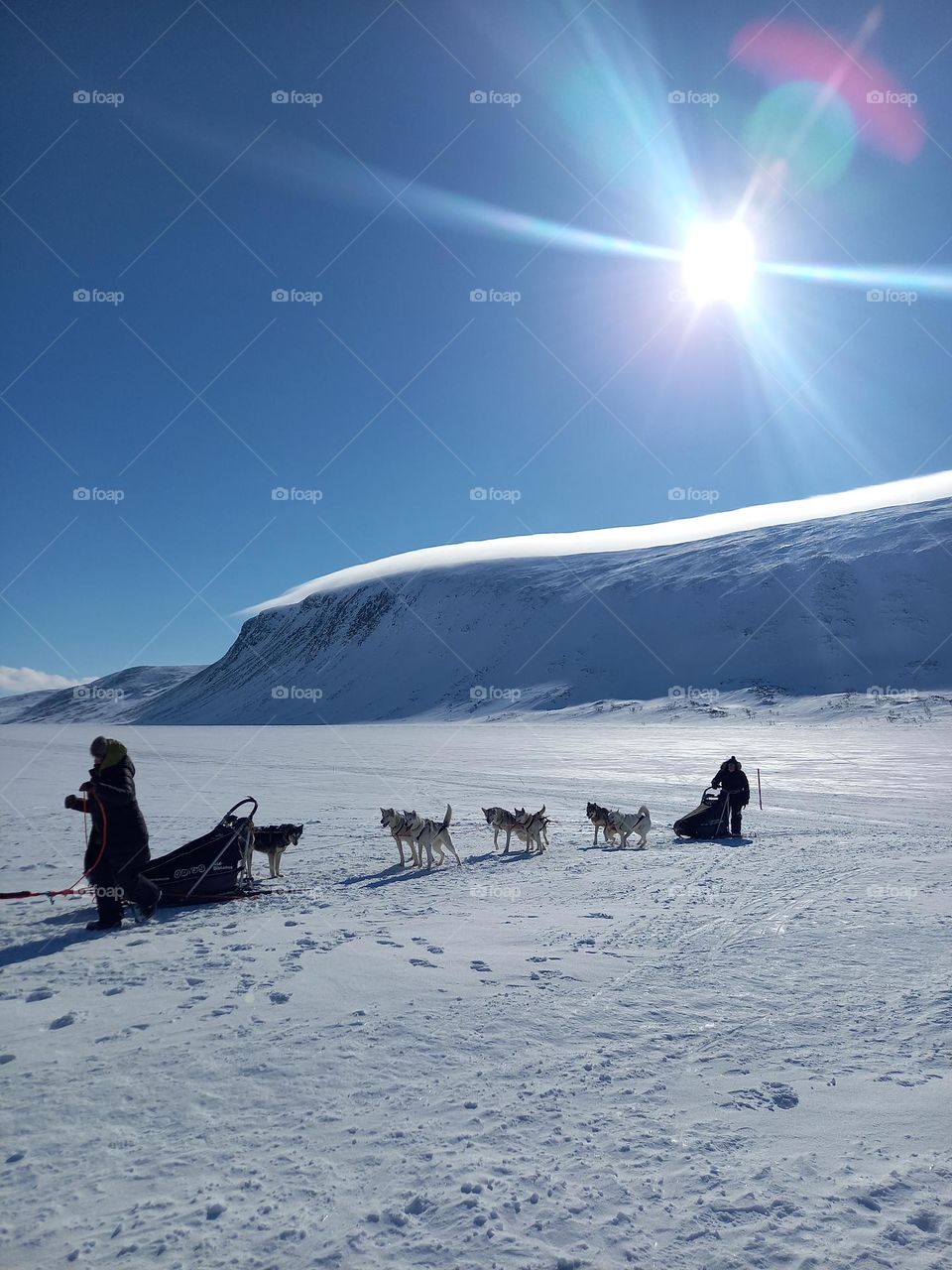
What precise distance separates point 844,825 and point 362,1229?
488 inches

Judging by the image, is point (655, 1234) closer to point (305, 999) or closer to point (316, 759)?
point (305, 999)

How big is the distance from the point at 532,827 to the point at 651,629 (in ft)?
246

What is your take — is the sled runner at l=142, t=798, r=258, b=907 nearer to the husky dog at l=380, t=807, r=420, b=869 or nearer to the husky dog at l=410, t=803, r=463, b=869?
the husky dog at l=380, t=807, r=420, b=869

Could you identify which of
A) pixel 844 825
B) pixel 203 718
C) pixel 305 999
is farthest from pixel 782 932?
pixel 203 718

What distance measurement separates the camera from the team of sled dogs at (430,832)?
9789mm

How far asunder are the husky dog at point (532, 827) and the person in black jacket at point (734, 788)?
337 cm

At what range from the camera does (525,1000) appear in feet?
17.5

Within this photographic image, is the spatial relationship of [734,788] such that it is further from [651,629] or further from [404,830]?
[651,629]

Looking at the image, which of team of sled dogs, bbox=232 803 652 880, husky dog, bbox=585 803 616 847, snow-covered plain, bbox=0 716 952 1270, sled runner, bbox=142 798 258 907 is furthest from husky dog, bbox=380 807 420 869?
husky dog, bbox=585 803 616 847

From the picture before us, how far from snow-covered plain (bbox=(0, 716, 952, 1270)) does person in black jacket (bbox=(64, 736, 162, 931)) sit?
334mm

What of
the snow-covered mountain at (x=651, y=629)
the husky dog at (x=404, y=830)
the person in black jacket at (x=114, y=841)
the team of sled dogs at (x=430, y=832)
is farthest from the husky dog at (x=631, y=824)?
the snow-covered mountain at (x=651, y=629)

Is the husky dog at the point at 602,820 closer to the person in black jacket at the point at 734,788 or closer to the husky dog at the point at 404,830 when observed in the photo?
the person in black jacket at the point at 734,788

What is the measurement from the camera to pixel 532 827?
459 inches

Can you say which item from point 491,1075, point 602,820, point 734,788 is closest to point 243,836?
point 491,1075
